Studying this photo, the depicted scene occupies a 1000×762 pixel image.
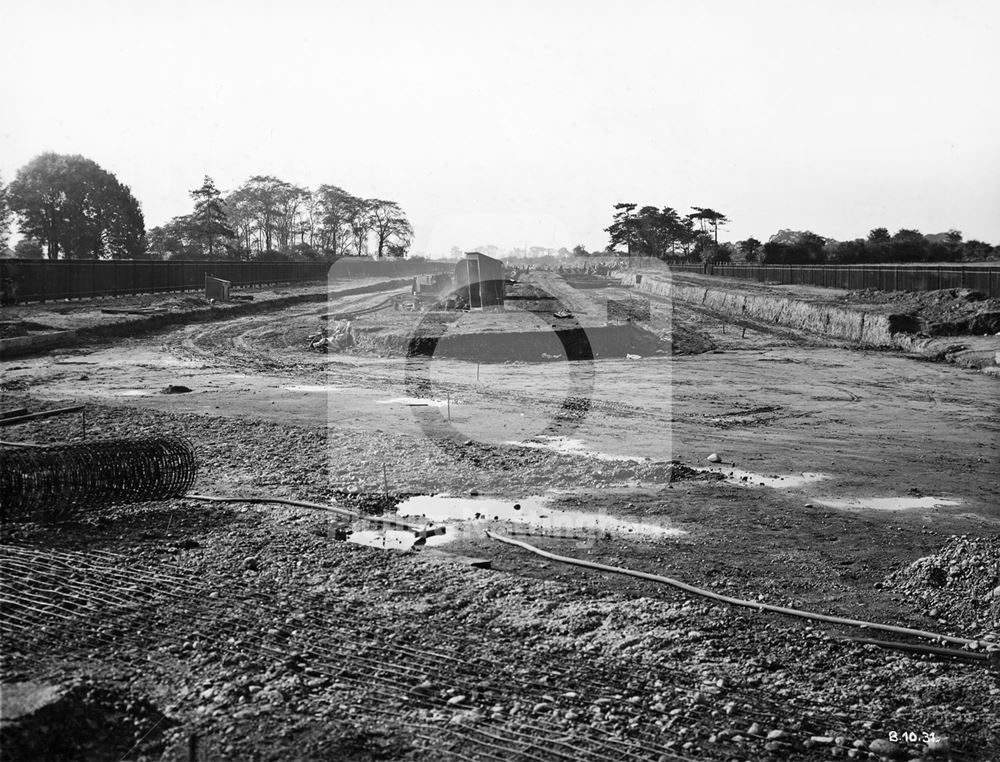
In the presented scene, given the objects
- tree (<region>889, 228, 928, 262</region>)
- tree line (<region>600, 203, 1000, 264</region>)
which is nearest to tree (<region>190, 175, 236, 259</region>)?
tree line (<region>600, 203, 1000, 264</region>)

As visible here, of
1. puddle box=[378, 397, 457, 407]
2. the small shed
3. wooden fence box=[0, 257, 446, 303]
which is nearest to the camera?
puddle box=[378, 397, 457, 407]

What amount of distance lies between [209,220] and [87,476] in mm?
59187

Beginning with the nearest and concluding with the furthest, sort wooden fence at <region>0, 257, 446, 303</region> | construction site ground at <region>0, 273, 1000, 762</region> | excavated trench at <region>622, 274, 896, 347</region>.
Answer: construction site ground at <region>0, 273, 1000, 762</region>, excavated trench at <region>622, 274, 896, 347</region>, wooden fence at <region>0, 257, 446, 303</region>

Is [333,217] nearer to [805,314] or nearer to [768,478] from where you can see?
[805,314]

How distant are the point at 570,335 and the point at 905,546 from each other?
634 inches

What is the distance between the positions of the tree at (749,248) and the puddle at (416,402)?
55.6 m

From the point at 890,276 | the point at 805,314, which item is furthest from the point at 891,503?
the point at 890,276

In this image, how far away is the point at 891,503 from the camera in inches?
354

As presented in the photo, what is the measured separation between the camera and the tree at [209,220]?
6334cm

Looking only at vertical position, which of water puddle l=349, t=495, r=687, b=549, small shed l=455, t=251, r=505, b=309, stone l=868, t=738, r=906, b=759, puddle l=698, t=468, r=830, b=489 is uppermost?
small shed l=455, t=251, r=505, b=309

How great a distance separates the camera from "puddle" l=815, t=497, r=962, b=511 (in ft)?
29.0

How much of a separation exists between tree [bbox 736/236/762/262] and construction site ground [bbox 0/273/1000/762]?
56135 mm

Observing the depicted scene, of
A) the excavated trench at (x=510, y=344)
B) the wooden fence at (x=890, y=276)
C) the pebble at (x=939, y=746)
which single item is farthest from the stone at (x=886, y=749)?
the wooden fence at (x=890, y=276)

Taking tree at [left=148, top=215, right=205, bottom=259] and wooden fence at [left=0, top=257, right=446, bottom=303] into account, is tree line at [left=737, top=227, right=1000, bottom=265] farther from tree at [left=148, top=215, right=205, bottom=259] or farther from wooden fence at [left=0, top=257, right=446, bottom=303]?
tree at [left=148, top=215, right=205, bottom=259]
